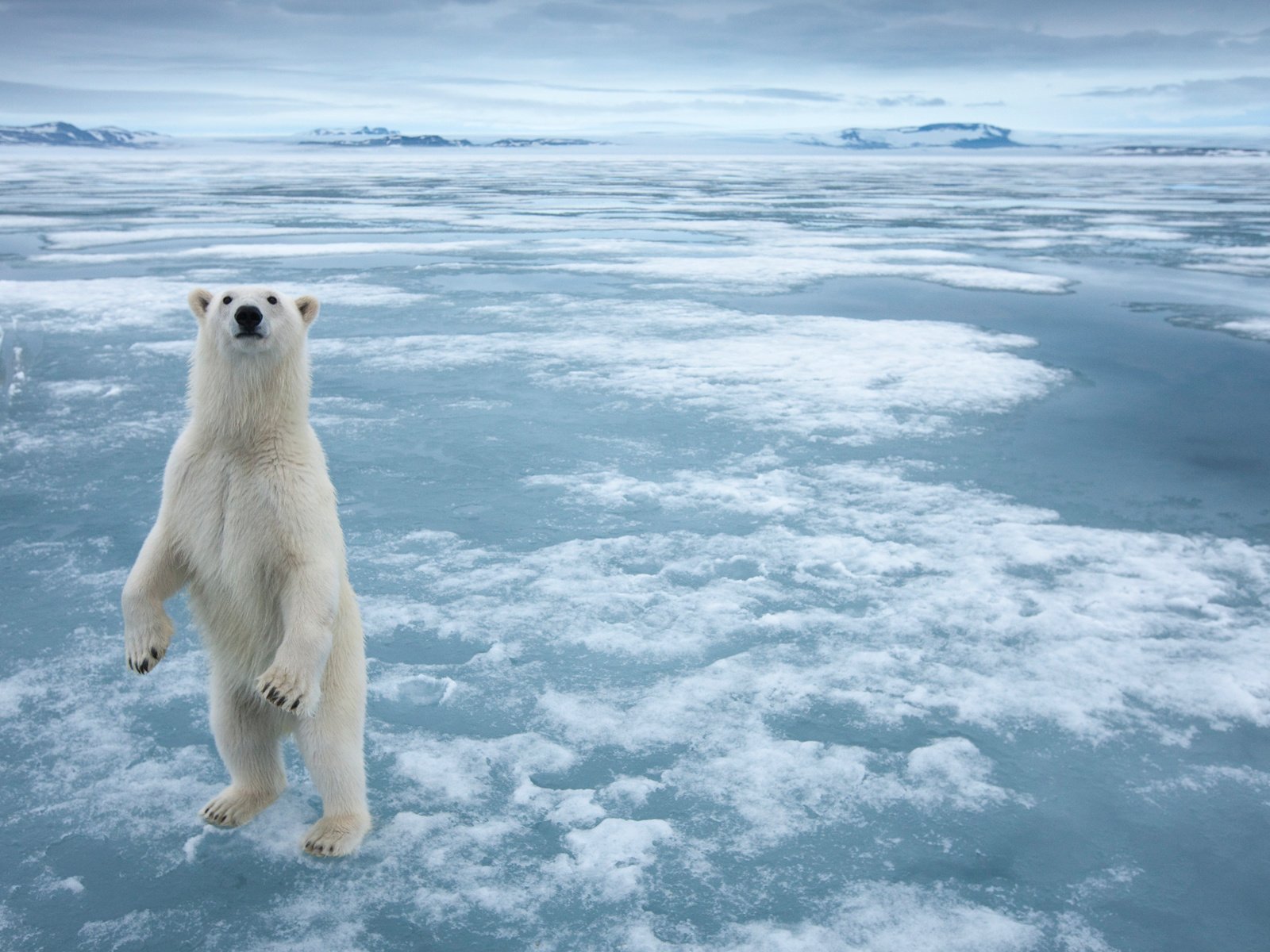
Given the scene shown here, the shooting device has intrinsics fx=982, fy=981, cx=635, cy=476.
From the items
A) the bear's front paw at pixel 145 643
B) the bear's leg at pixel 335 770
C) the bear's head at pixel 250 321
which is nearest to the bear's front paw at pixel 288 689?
the bear's leg at pixel 335 770

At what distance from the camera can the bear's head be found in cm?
201

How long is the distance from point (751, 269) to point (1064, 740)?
30.6 feet

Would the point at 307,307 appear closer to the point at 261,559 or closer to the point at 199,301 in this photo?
the point at 199,301

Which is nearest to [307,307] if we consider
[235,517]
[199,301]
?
[199,301]

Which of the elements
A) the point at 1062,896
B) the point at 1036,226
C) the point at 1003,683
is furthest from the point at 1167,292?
the point at 1062,896

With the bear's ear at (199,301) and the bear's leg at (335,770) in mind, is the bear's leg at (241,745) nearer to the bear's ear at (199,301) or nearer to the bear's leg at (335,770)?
the bear's leg at (335,770)

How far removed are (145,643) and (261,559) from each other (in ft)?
1.05

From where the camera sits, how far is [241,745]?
2279 mm

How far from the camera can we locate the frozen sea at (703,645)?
2.11 metres

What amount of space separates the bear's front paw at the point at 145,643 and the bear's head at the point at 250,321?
61 centimetres

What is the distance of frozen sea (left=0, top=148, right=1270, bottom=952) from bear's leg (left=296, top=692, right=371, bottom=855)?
57 millimetres

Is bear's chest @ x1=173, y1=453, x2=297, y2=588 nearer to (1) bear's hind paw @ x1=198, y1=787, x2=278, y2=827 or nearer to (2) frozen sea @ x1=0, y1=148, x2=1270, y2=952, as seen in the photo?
(1) bear's hind paw @ x1=198, y1=787, x2=278, y2=827

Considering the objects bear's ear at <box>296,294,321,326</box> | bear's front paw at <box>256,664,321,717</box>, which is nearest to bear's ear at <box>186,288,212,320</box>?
bear's ear at <box>296,294,321,326</box>

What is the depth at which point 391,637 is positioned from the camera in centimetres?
316
